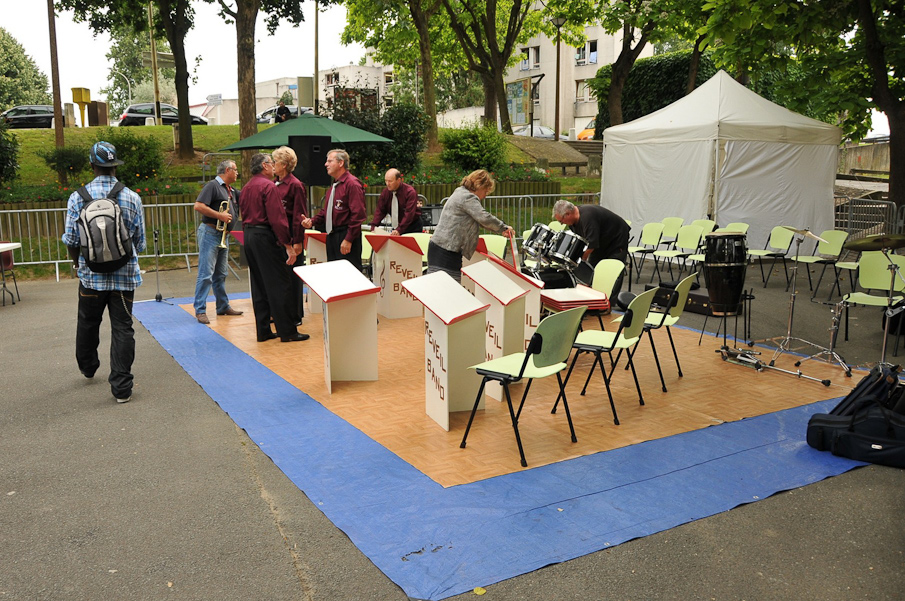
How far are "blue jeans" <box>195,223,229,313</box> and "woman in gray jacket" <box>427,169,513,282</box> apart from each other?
2998 millimetres

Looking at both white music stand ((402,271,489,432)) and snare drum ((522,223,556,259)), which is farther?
snare drum ((522,223,556,259))

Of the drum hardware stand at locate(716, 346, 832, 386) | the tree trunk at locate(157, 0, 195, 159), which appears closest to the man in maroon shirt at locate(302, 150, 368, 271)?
the drum hardware stand at locate(716, 346, 832, 386)

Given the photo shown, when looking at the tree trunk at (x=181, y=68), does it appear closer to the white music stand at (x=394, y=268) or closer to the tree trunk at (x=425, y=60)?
the tree trunk at (x=425, y=60)

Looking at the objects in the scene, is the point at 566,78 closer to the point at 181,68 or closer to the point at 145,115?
the point at 145,115

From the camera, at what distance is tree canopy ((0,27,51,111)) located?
46.7m

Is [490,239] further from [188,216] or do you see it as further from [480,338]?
[188,216]

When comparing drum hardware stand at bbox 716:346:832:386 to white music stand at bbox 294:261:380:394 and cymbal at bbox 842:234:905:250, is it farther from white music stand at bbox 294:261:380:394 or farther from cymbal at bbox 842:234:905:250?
white music stand at bbox 294:261:380:394

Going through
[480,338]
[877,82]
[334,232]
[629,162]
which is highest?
[877,82]

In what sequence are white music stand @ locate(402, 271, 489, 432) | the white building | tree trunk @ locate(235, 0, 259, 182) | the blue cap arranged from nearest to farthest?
white music stand @ locate(402, 271, 489, 432)
the blue cap
tree trunk @ locate(235, 0, 259, 182)
the white building

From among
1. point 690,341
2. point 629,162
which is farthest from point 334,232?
point 629,162

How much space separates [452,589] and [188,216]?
12930mm

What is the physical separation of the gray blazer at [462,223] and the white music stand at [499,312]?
0.66 m

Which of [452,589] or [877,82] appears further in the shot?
A: [877,82]

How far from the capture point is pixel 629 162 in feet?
50.2
